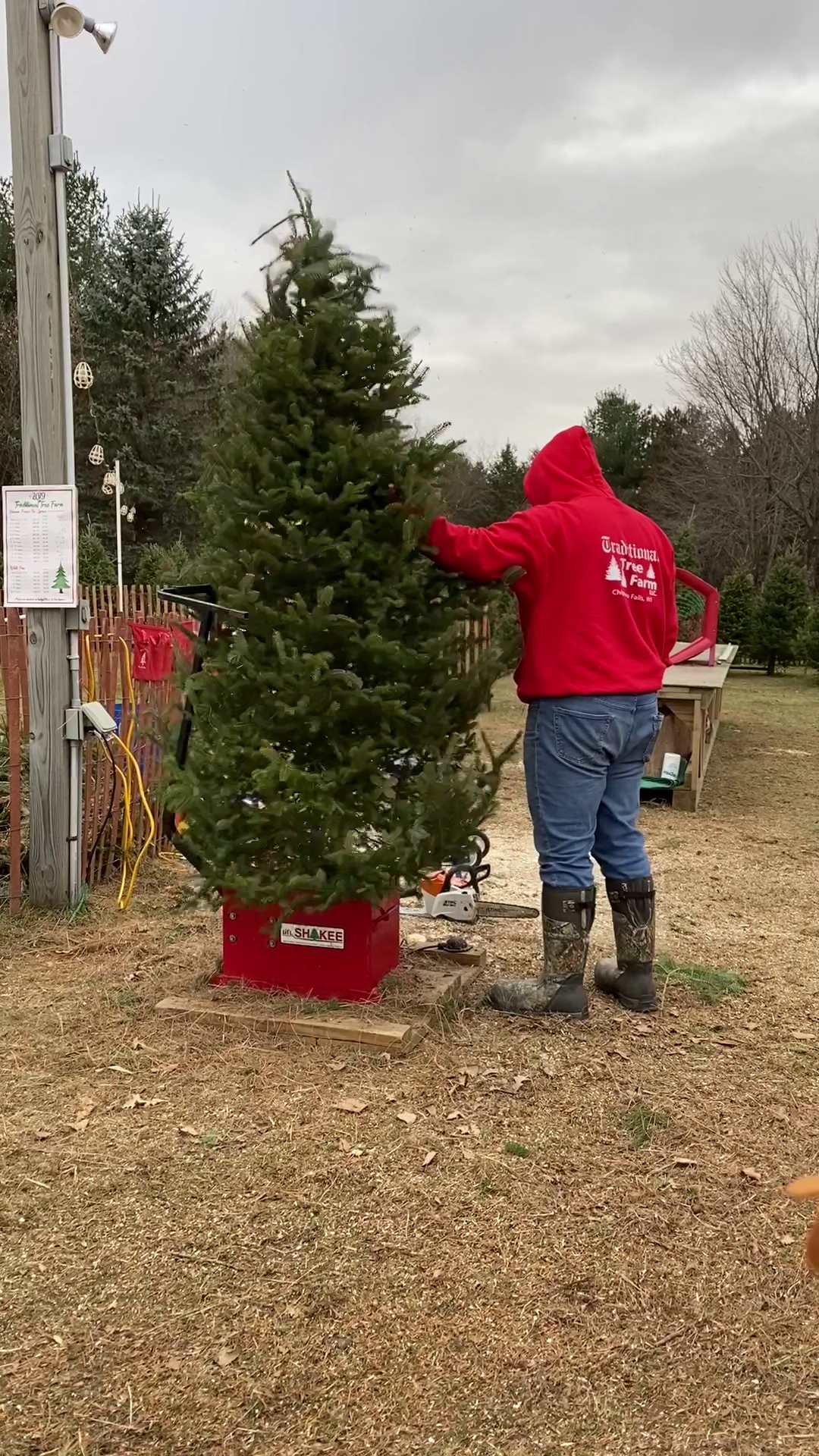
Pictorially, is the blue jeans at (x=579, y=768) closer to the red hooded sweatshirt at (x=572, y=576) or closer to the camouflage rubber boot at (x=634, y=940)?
the red hooded sweatshirt at (x=572, y=576)

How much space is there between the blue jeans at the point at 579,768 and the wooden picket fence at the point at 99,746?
7.06 ft

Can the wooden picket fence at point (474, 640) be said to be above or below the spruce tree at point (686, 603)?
below

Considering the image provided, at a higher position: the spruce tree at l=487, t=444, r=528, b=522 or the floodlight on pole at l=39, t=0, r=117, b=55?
the spruce tree at l=487, t=444, r=528, b=522

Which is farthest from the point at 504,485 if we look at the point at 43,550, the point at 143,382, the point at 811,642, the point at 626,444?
the point at 43,550

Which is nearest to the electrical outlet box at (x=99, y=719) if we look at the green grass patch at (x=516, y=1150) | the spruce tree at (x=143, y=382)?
the green grass patch at (x=516, y=1150)

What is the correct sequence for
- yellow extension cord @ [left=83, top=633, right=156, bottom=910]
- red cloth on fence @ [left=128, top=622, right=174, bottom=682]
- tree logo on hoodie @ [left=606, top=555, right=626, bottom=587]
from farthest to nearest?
red cloth on fence @ [left=128, top=622, right=174, bottom=682]
yellow extension cord @ [left=83, top=633, right=156, bottom=910]
tree logo on hoodie @ [left=606, top=555, right=626, bottom=587]

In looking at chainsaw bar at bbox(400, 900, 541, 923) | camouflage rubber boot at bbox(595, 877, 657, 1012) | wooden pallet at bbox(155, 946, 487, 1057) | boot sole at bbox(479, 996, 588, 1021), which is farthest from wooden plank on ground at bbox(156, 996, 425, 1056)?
chainsaw bar at bbox(400, 900, 541, 923)

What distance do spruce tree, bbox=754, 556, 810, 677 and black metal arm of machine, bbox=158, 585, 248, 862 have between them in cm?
2124

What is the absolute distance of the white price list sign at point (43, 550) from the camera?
496 cm

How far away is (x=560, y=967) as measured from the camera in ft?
12.6

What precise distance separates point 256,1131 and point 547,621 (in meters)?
1.85

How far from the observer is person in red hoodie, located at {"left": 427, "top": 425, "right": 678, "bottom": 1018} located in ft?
11.8

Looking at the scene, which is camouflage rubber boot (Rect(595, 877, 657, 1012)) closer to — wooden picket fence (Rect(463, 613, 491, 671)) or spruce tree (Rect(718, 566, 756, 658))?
wooden picket fence (Rect(463, 613, 491, 671))

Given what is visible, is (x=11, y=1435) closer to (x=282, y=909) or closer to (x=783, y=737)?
(x=282, y=909)
